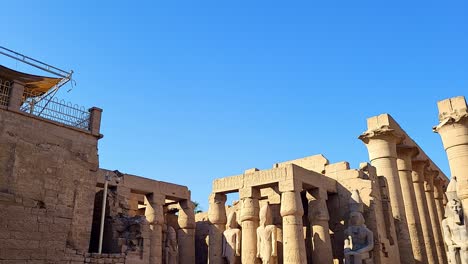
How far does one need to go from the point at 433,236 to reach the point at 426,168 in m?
3.92

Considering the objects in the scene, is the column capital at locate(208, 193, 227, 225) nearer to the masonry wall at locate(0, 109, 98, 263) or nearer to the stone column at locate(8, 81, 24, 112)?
the masonry wall at locate(0, 109, 98, 263)

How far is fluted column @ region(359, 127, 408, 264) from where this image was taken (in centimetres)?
1611

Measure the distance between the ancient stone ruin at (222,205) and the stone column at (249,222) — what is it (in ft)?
0.12

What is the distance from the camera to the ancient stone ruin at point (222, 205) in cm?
992

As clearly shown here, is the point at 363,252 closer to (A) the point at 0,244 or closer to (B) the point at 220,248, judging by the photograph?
(B) the point at 220,248

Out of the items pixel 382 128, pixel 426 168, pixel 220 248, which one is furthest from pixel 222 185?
pixel 426 168

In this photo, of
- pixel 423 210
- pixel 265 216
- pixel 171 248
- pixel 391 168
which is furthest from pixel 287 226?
pixel 423 210

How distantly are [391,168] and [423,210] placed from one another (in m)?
4.23

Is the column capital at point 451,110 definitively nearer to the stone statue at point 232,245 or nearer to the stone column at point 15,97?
the stone statue at point 232,245

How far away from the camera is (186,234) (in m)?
16.7

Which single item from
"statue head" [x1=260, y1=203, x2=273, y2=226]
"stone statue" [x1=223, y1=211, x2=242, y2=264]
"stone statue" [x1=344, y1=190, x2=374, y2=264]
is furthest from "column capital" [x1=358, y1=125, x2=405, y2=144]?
"stone statue" [x1=223, y1=211, x2=242, y2=264]

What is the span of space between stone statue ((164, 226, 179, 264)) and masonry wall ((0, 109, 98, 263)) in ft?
19.9

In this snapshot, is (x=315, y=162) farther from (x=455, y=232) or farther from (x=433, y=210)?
(x=433, y=210)

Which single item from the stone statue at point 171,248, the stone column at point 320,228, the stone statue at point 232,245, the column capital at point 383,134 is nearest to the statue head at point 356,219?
the stone column at point 320,228
